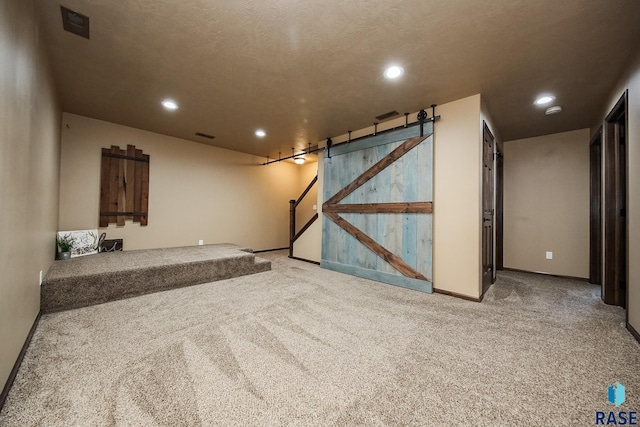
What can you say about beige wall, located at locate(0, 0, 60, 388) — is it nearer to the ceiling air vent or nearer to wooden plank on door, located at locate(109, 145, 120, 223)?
the ceiling air vent

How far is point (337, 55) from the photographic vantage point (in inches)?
90.3

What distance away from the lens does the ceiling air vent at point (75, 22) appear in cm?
188

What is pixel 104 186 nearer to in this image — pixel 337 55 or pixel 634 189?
pixel 337 55

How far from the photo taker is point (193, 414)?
1.19 meters

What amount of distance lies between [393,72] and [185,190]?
4.53 m

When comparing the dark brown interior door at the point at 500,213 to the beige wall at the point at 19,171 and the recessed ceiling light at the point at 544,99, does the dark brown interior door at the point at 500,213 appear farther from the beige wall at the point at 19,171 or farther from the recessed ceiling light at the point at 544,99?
the beige wall at the point at 19,171

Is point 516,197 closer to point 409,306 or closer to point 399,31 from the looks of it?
point 409,306

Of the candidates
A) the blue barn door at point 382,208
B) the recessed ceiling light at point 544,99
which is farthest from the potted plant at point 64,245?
the recessed ceiling light at point 544,99

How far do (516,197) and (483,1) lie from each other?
4023mm

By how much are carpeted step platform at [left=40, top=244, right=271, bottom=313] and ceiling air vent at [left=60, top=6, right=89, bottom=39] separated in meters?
2.28

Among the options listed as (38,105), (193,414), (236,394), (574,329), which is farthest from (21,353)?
(574,329)

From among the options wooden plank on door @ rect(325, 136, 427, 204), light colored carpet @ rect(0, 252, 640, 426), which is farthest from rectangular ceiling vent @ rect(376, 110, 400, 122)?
light colored carpet @ rect(0, 252, 640, 426)

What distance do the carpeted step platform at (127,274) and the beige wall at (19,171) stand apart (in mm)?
216

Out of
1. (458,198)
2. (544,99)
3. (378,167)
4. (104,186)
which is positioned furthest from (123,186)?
(544,99)
